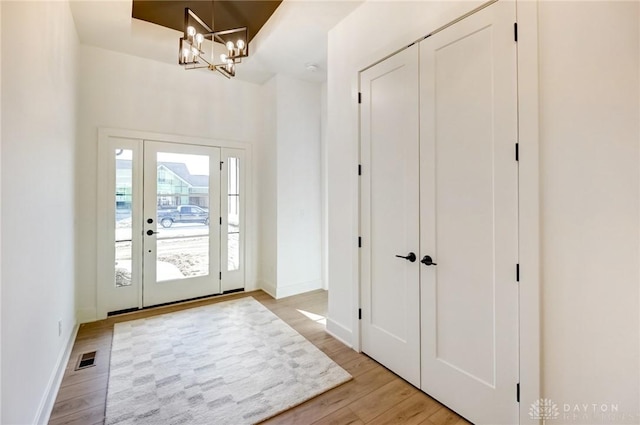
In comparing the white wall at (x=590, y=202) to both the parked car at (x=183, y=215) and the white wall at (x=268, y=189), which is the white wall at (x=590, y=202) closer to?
the white wall at (x=268, y=189)

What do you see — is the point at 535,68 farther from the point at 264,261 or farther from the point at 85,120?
the point at 85,120

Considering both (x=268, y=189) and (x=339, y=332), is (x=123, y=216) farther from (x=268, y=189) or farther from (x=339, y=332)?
(x=339, y=332)

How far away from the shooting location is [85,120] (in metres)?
3.42

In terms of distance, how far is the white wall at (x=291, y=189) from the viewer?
4.26 meters

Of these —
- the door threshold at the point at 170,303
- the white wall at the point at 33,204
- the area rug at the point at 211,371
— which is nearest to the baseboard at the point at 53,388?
the white wall at the point at 33,204

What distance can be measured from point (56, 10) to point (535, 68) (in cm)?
337

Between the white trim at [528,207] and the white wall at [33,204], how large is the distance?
101 inches

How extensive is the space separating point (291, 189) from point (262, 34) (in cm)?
201

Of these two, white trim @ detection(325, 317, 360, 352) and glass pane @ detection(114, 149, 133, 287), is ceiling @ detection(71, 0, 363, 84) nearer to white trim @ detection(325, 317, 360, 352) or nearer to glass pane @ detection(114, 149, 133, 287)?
glass pane @ detection(114, 149, 133, 287)

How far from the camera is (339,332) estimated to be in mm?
2984

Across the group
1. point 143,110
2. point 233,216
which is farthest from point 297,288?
point 143,110

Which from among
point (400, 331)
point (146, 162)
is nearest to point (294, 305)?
point (400, 331)

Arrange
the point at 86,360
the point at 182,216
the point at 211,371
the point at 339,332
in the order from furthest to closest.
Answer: the point at 182,216, the point at 339,332, the point at 86,360, the point at 211,371

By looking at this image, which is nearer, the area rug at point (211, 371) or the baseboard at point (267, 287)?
the area rug at point (211, 371)
